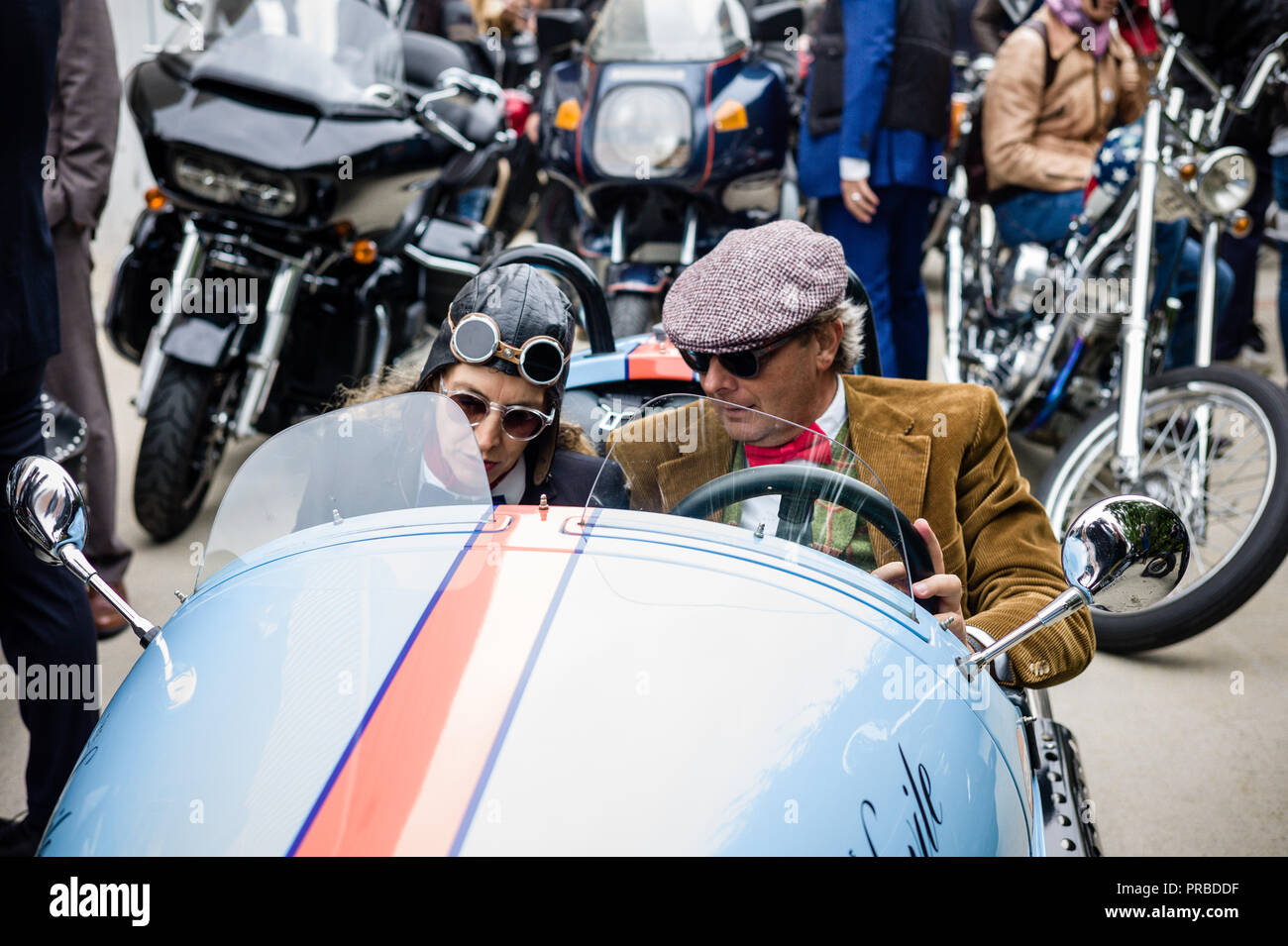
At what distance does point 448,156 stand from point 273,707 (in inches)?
130

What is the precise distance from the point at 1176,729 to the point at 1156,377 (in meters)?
1.01

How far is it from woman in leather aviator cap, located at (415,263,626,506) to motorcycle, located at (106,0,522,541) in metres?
1.90

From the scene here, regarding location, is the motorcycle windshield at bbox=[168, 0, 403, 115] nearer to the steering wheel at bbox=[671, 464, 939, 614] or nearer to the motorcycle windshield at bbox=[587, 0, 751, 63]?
the motorcycle windshield at bbox=[587, 0, 751, 63]


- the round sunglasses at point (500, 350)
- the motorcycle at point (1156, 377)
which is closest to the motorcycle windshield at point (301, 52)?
the round sunglasses at point (500, 350)

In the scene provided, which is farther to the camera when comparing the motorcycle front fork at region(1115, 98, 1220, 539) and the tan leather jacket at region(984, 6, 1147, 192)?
the tan leather jacket at region(984, 6, 1147, 192)

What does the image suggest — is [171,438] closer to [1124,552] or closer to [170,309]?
[170,309]

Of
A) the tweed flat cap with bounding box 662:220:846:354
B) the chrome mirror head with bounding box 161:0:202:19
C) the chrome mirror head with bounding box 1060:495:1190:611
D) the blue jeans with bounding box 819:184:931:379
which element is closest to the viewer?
the chrome mirror head with bounding box 1060:495:1190:611

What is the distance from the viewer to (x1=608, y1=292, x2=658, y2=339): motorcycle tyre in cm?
420

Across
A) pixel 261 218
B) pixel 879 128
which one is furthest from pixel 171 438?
pixel 879 128

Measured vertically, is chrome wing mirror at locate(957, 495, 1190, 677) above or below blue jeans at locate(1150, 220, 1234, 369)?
Answer: above

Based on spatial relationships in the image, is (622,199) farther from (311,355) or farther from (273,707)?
(273,707)

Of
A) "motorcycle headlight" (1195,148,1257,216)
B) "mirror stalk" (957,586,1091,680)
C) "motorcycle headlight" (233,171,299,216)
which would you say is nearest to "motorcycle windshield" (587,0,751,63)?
"motorcycle headlight" (233,171,299,216)
